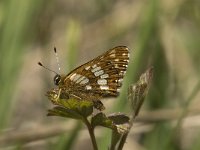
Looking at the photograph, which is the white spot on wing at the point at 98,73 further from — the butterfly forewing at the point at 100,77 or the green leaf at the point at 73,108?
the green leaf at the point at 73,108

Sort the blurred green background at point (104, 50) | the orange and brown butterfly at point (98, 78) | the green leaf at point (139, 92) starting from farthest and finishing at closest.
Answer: the blurred green background at point (104, 50) < the orange and brown butterfly at point (98, 78) < the green leaf at point (139, 92)

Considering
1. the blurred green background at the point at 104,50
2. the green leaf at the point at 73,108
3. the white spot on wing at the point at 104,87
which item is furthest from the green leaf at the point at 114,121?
the blurred green background at the point at 104,50

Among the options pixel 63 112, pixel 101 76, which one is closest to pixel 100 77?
pixel 101 76

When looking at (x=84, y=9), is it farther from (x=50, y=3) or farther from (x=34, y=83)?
(x=50, y=3)

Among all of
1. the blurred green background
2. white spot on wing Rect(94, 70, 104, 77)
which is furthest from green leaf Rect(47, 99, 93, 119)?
the blurred green background

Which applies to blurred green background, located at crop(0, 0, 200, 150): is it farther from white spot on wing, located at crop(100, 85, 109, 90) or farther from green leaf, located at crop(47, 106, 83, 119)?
green leaf, located at crop(47, 106, 83, 119)

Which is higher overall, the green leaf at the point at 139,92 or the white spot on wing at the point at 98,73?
the white spot on wing at the point at 98,73

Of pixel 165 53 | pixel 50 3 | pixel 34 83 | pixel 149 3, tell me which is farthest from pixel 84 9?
pixel 149 3
